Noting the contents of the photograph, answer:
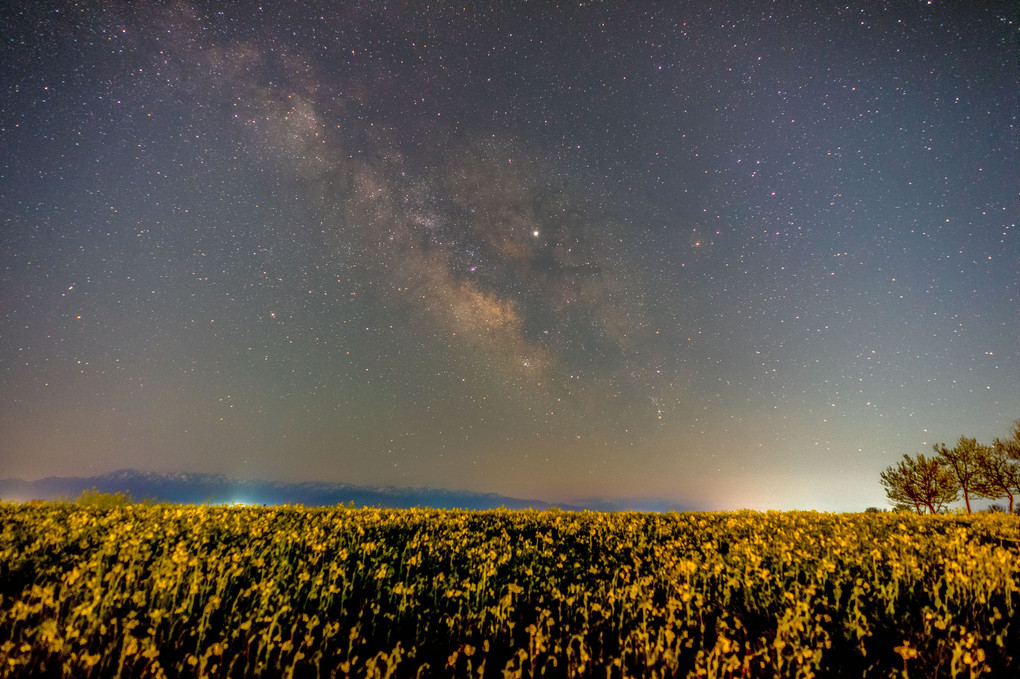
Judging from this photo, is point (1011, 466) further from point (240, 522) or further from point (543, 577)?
point (240, 522)

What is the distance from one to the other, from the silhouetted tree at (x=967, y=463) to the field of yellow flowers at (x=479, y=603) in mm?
52419

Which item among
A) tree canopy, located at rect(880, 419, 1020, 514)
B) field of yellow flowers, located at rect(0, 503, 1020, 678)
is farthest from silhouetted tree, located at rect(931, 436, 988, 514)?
field of yellow flowers, located at rect(0, 503, 1020, 678)

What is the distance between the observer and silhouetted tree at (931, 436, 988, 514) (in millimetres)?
43062

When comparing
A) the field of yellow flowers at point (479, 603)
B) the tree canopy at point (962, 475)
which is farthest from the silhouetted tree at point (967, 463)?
the field of yellow flowers at point (479, 603)

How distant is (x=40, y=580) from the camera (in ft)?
17.2

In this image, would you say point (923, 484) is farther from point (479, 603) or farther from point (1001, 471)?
point (479, 603)

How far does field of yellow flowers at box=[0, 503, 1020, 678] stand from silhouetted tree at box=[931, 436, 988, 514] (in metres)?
52.4

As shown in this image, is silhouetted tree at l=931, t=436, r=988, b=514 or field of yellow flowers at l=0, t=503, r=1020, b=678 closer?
field of yellow flowers at l=0, t=503, r=1020, b=678

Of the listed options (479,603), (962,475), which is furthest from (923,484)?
(479,603)

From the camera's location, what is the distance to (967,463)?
143 feet

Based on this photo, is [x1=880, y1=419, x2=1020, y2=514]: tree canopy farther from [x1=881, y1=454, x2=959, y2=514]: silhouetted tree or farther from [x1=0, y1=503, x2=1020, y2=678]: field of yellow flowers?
[x1=0, y1=503, x2=1020, y2=678]: field of yellow flowers

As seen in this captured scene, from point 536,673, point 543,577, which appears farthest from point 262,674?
point 543,577

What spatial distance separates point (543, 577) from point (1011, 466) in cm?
6202

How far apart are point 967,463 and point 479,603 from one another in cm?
6389
